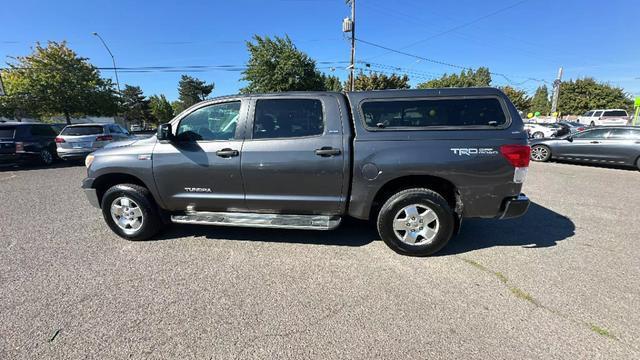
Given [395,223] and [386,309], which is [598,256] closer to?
[395,223]

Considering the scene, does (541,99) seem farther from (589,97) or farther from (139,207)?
(139,207)

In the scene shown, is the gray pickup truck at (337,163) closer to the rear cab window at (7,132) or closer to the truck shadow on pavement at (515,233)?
the truck shadow on pavement at (515,233)

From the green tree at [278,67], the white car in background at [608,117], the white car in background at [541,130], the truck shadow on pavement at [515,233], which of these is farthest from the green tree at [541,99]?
the truck shadow on pavement at [515,233]

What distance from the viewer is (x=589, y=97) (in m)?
44.0

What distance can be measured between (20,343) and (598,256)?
562cm

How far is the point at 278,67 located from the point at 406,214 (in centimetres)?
2394

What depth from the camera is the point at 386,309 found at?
8.06 feet

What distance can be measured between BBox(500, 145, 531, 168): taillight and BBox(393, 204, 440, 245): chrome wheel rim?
3.15 ft

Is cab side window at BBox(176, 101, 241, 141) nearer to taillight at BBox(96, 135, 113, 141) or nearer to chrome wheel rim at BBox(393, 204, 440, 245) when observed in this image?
chrome wheel rim at BBox(393, 204, 440, 245)

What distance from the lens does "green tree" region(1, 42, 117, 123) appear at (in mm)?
20203

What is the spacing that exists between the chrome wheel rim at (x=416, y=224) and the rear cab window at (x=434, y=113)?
94cm

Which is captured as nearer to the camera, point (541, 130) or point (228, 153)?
point (228, 153)

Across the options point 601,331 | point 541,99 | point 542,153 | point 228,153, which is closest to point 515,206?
point 601,331

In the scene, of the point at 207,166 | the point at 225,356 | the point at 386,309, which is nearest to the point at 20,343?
the point at 225,356
